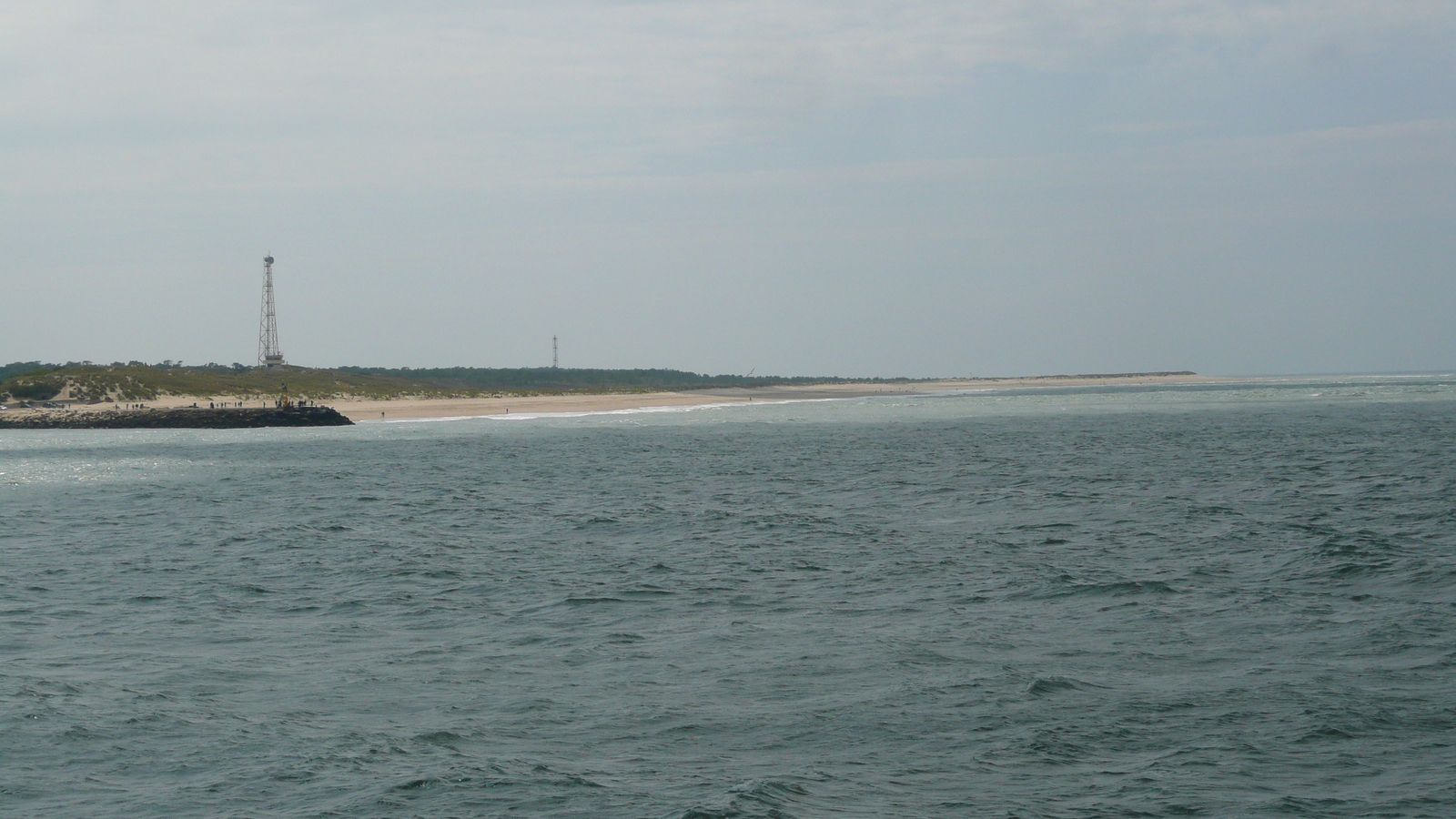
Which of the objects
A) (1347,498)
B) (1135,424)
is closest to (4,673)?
(1347,498)

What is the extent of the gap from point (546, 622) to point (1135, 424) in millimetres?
74524

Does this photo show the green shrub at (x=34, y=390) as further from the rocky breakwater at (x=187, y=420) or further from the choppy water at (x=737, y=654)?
the choppy water at (x=737, y=654)

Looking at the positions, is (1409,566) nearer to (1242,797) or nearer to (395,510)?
(1242,797)

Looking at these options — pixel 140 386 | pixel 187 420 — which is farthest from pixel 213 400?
pixel 187 420

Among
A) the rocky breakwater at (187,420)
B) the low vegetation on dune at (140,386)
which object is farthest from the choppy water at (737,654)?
the low vegetation on dune at (140,386)

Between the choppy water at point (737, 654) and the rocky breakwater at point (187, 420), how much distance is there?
58529mm

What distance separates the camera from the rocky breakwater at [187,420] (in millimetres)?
96688

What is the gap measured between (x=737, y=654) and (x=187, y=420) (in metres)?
92.2

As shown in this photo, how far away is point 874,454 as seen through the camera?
59156 mm

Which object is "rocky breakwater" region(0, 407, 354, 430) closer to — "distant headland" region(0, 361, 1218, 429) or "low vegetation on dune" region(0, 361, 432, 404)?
"distant headland" region(0, 361, 1218, 429)

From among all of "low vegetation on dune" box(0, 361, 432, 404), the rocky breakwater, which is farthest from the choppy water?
"low vegetation on dune" box(0, 361, 432, 404)

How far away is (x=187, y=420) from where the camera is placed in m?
97.2

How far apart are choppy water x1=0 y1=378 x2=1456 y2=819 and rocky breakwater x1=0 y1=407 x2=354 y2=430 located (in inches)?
2304

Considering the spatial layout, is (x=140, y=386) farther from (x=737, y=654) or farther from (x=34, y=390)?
(x=737, y=654)
